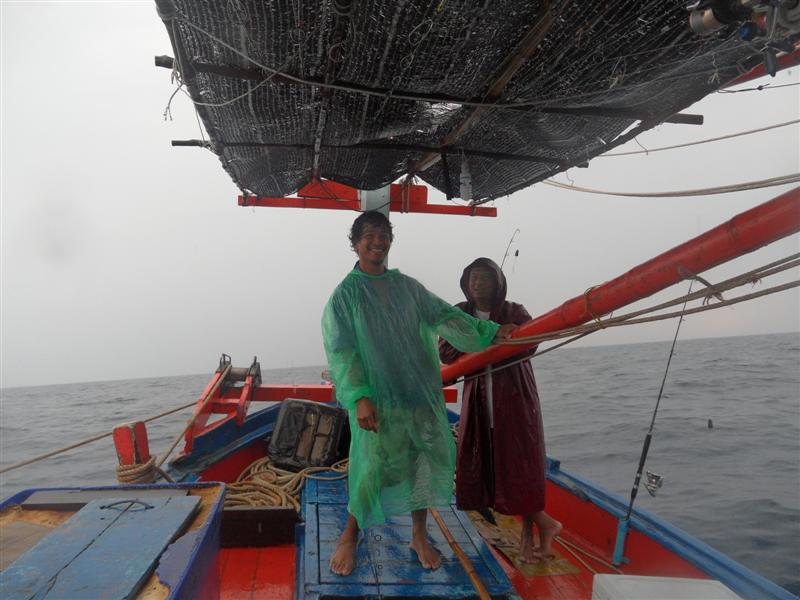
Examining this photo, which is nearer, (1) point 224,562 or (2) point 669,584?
(2) point 669,584

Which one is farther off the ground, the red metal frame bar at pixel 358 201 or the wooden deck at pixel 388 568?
the red metal frame bar at pixel 358 201

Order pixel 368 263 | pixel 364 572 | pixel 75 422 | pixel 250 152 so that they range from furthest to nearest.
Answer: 1. pixel 75 422
2. pixel 250 152
3. pixel 368 263
4. pixel 364 572

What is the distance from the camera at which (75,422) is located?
75.0 ft

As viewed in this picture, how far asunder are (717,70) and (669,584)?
229 centimetres

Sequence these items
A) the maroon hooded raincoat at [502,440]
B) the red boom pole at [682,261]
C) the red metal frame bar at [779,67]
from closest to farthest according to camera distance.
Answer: the red boom pole at [682,261], the red metal frame bar at [779,67], the maroon hooded raincoat at [502,440]

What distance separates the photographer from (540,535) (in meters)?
3.04

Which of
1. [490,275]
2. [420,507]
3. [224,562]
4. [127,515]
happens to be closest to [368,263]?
[490,275]

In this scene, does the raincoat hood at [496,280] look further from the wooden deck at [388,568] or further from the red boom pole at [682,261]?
the wooden deck at [388,568]

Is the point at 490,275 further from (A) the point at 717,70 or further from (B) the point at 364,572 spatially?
(B) the point at 364,572

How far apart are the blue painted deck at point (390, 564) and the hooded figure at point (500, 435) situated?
0.28 m

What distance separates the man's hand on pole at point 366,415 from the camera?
7.68ft

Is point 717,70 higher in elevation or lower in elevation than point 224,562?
higher

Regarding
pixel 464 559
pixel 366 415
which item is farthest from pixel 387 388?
pixel 464 559

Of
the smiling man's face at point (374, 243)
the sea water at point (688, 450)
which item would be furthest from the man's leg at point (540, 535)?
the sea water at point (688, 450)
